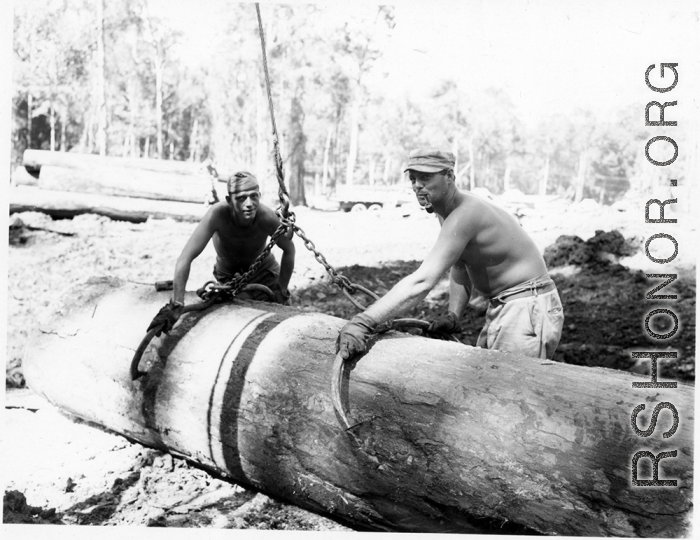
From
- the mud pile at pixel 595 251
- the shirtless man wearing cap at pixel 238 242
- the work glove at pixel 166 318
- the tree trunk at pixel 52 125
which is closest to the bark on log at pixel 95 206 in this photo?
the tree trunk at pixel 52 125

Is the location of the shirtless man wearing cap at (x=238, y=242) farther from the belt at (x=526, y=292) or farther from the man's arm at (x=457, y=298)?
the belt at (x=526, y=292)

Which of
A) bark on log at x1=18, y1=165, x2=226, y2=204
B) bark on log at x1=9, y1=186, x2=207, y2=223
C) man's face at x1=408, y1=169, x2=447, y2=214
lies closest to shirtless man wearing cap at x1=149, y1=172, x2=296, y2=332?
man's face at x1=408, y1=169, x2=447, y2=214

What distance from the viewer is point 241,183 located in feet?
12.4

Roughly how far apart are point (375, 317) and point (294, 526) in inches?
42.1

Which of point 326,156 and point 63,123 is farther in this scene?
point 326,156

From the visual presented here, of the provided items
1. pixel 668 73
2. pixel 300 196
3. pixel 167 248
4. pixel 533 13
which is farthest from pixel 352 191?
pixel 668 73

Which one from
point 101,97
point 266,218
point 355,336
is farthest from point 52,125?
point 355,336

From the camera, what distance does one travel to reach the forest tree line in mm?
7555

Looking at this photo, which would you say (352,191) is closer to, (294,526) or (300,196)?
(300,196)

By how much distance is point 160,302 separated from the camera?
3.82 meters

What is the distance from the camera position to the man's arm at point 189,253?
11.8 ft

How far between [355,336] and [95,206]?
8.48 metres

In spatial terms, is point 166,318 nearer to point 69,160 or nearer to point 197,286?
point 197,286

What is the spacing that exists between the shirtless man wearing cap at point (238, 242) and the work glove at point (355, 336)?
1.16 m
